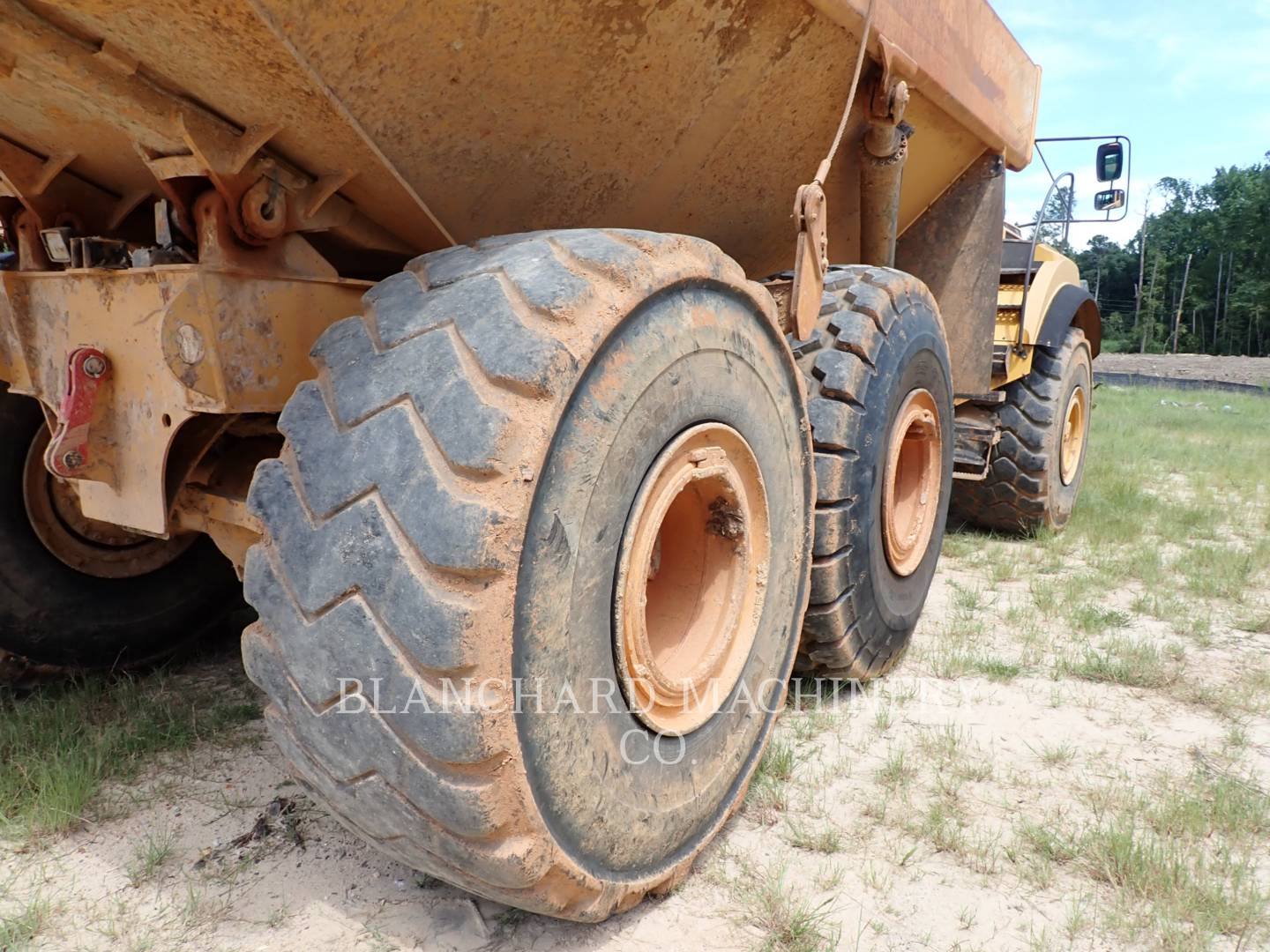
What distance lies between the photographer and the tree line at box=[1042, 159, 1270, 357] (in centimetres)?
5697

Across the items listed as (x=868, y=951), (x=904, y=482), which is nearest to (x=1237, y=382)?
(x=904, y=482)

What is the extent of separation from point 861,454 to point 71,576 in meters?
2.37

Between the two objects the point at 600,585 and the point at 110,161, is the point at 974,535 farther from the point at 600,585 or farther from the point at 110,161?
the point at 110,161

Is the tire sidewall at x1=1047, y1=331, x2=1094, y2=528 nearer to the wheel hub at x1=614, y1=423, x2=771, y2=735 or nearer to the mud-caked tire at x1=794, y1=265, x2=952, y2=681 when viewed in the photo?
the mud-caked tire at x1=794, y1=265, x2=952, y2=681

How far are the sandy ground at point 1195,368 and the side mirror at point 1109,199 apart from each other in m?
19.6

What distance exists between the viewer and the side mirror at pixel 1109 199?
521cm

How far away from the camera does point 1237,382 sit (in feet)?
72.8

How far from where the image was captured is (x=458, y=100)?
1.75 metres

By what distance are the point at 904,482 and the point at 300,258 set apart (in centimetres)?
237

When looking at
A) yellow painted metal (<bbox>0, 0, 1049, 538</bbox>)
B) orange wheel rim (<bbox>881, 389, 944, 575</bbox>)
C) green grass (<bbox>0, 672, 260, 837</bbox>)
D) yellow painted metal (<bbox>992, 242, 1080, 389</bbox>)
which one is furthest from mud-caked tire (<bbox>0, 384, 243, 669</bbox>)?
yellow painted metal (<bbox>992, 242, 1080, 389</bbox>)

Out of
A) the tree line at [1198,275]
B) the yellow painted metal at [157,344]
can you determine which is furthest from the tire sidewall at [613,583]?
the tree line at [1198,275]

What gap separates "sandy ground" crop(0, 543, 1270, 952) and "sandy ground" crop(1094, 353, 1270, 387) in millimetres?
23158

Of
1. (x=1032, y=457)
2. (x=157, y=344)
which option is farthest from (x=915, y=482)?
(x=157, y=344)

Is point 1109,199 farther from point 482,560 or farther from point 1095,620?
point 482,560
